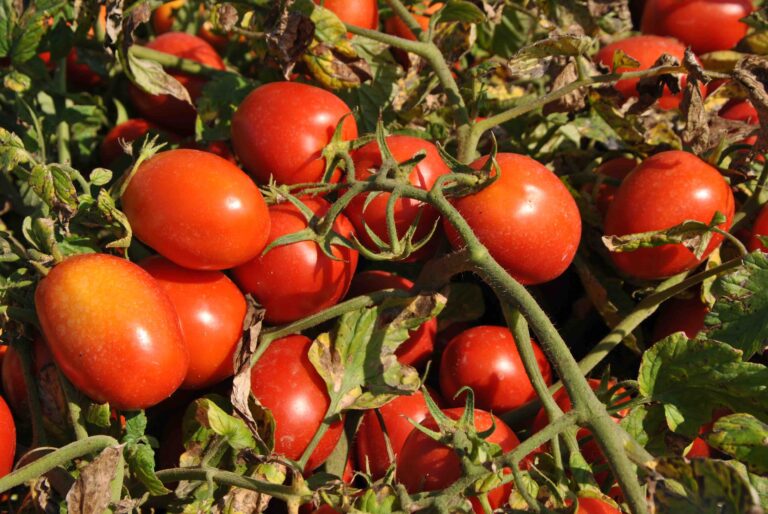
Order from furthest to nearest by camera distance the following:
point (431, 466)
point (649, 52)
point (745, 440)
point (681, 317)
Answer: point (649, 52) → point (681, 317) → point (431, 466) → point (745, 440)

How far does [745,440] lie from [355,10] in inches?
41.4

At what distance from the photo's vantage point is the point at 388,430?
1.31 meters

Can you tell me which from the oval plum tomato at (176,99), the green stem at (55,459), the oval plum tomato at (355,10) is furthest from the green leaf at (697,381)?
the oval plum tomato at (176,99)

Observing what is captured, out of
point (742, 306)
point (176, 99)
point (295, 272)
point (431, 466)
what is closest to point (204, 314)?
point (295, 272)

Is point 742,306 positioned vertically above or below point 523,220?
below

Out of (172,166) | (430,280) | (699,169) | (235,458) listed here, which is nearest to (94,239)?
(172,166)

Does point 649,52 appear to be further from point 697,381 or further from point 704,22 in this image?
point 697,381

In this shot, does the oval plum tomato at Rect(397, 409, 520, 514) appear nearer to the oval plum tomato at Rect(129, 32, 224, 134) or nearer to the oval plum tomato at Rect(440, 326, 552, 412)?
the oval plum tomato at Rect(440, 326, 552, 412)

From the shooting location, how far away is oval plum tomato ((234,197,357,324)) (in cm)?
125

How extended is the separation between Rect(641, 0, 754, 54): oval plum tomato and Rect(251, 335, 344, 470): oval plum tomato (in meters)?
1.14

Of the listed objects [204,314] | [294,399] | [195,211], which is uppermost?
[195,211]

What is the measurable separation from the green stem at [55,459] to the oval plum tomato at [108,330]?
0.07 meters

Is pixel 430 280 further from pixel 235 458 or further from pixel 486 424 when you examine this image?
pixel 235 458

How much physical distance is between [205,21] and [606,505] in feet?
5.12
